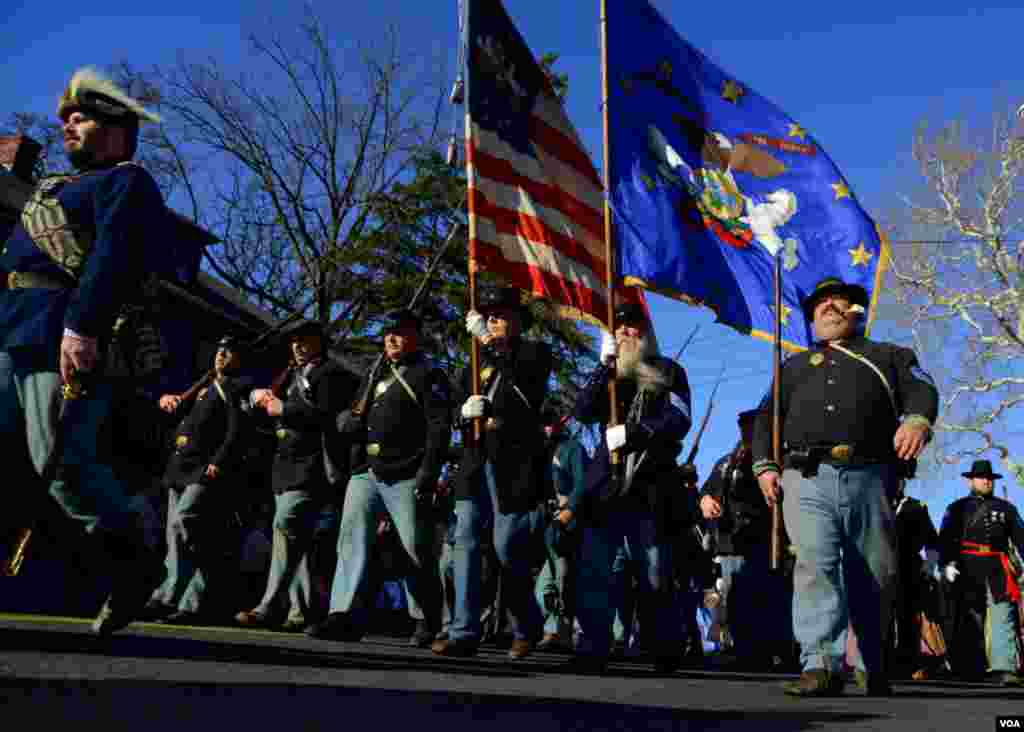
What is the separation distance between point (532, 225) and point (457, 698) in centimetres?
498

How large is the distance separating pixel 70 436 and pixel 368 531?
3.43 metres

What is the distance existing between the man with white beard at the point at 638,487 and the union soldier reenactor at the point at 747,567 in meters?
3.09

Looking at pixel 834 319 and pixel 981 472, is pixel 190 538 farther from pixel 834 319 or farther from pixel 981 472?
pixel 981 472

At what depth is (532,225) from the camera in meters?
9.12

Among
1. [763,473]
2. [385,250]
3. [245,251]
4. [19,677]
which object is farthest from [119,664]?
[245,251]

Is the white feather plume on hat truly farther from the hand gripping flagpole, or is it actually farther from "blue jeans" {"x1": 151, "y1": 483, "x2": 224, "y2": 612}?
"blue jeans" {"x1": 151, "y1": 483, "x2": 224, "y2": 612}

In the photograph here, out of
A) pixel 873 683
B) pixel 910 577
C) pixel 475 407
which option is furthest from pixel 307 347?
pixel 910 577

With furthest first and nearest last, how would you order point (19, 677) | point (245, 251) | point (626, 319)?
1. point (245, 251)
2. point (626, 319)
3. point (19, 677)

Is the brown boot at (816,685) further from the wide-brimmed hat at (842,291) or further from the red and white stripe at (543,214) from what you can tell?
the red and white stripe at (543,214)

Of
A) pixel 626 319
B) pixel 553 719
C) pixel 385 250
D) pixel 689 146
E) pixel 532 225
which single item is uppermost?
pixel 385 250

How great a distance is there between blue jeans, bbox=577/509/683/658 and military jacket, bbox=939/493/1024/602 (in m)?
5.99

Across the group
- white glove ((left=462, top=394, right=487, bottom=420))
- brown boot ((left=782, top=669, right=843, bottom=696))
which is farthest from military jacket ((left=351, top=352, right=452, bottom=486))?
brown boot ((left=782, top=669, right=843, bottom=696))

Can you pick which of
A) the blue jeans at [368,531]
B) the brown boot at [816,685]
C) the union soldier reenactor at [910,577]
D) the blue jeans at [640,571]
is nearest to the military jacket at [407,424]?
the blue jeans at [368,531]

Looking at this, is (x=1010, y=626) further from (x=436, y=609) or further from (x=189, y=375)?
(x=189, y=375)
